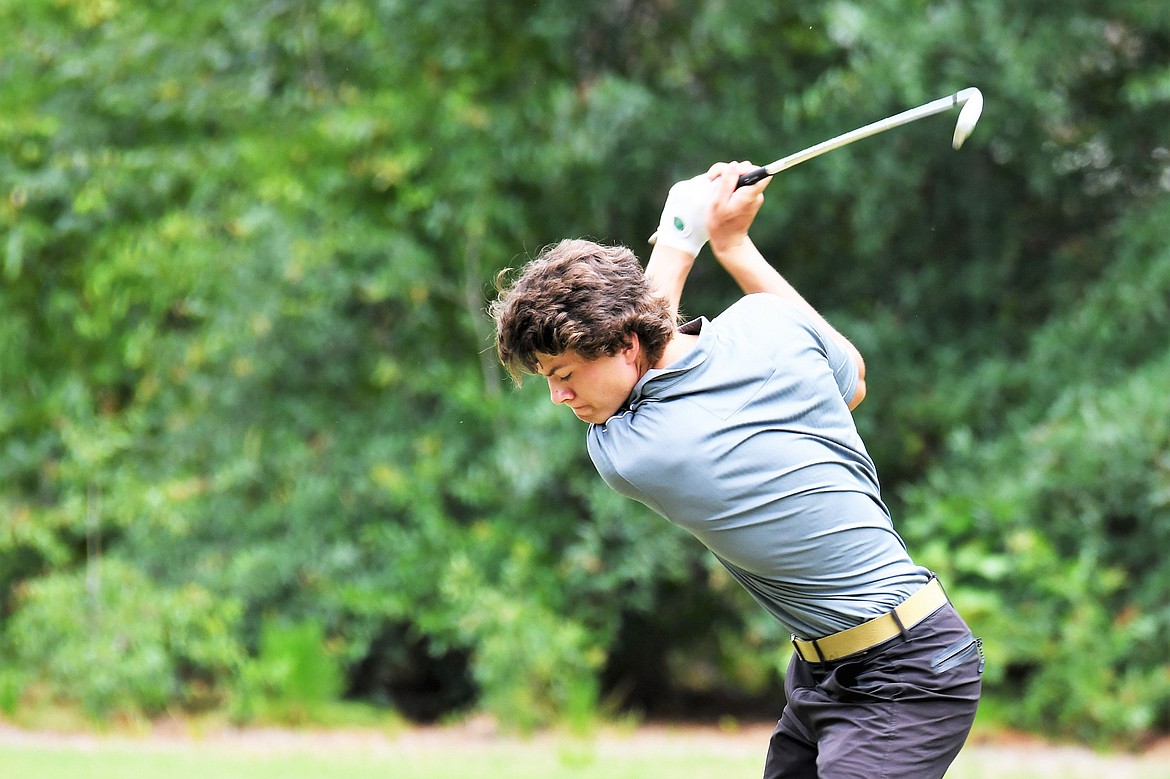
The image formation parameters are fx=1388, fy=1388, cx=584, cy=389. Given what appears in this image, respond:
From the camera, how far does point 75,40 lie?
374 inches

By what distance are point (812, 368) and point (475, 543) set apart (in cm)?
574

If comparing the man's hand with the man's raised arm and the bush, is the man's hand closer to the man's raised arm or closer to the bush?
the man's raised arm

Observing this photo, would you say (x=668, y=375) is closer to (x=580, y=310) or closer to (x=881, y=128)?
(x=580, y=310)

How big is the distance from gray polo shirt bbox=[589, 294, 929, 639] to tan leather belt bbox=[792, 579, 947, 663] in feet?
0.06

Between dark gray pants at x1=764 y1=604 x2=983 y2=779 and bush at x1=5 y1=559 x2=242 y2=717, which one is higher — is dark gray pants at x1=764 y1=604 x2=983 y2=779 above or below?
above

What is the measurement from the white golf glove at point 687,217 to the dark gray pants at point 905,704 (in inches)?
39.9

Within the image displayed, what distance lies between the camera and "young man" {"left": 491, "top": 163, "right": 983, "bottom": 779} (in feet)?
9.11

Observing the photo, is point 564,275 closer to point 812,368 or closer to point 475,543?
point 812,368

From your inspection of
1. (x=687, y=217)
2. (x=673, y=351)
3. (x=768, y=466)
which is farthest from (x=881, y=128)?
(x=768, y=466)

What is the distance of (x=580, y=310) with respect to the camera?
9.02 ft

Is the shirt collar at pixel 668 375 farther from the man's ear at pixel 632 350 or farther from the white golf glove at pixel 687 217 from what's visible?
the white golf glove at pixel 687 217

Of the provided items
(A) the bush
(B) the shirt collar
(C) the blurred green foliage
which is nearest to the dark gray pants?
(B) the shirt collar

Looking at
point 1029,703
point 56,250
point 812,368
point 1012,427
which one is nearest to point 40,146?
point 56,250

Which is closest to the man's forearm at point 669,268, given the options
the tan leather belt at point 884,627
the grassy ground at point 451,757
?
the tan leather belt at point 884,627
